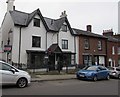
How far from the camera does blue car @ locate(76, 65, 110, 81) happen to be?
57.5 ft

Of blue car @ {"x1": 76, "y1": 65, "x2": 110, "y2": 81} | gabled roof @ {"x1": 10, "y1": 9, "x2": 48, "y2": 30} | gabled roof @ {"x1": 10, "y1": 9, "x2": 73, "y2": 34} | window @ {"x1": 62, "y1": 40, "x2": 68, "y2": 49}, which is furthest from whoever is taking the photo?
window @ {"x1": 62, "y1": 40, "x2": 68, "y2": 49}

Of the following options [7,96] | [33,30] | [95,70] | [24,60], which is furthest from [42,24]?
[7,96]

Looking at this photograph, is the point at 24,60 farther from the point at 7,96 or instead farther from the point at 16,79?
the point at 7,96

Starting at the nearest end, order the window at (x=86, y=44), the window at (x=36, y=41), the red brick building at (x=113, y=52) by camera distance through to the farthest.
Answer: the window at (x=36, y=41)
the window at (x=86, y=44)
the red brick building at (x=113, y=52)

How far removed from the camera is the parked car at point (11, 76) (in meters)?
11.4

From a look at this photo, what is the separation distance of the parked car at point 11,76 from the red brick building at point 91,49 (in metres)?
19.6

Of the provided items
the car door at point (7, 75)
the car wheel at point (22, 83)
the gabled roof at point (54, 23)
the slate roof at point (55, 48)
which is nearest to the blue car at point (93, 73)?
the car wheel at point (22, 83)

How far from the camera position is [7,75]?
11.5 metres

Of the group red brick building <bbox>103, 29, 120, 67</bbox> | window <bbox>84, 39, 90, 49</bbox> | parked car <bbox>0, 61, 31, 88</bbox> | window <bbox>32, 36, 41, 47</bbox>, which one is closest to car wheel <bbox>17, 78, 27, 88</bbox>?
parked car <bbox>0, 61, 31, 88</bbox>

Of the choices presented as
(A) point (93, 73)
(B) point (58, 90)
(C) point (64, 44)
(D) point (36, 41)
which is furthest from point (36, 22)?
(B) point (58, 90)

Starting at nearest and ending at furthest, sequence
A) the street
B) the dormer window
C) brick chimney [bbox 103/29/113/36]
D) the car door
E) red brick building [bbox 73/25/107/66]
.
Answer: the street, the car door, the dormer window, red brick building [bbox 73/25/107/66], brick chimney [bbox 103/29/113/36]

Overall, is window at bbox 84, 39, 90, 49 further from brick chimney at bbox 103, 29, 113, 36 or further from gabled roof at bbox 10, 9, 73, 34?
brick chimney at bbox 103, 29, 113, 36

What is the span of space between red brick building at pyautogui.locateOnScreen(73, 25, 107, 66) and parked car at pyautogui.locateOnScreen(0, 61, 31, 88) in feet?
64.2

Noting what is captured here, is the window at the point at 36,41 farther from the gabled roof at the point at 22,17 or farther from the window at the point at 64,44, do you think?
the window at the point at 64,44
